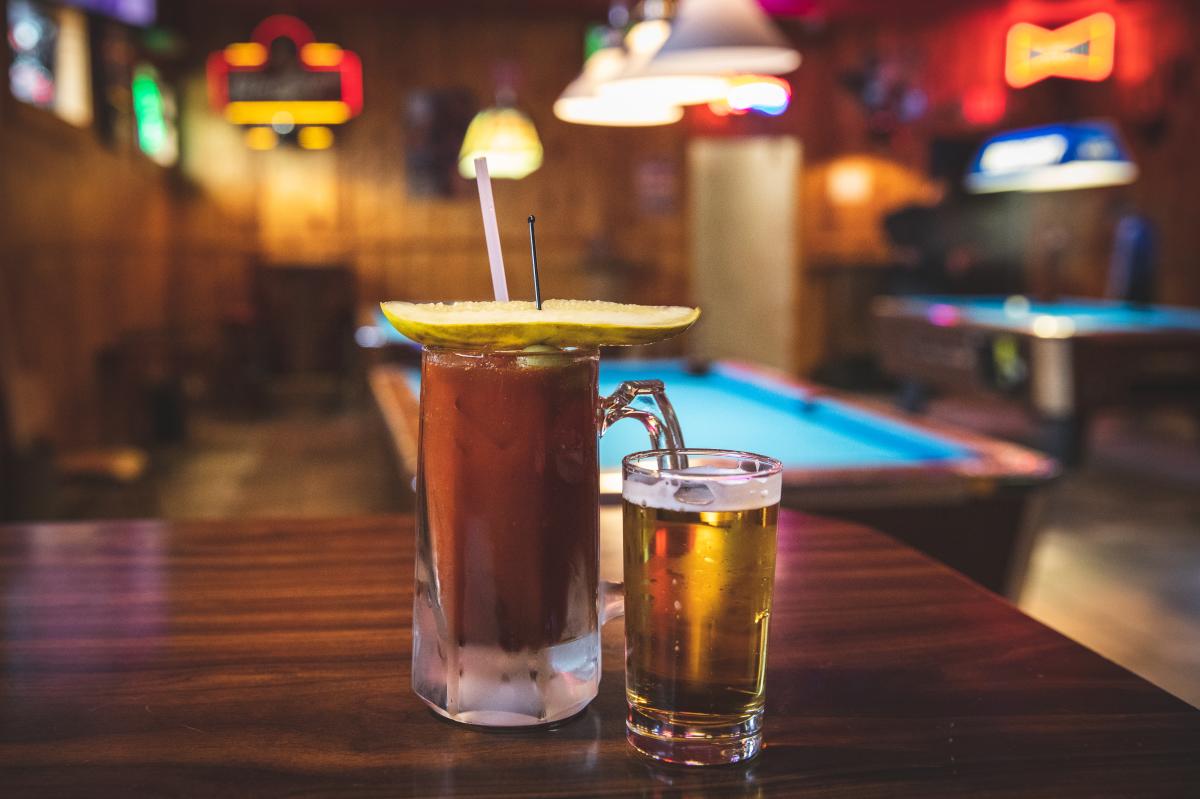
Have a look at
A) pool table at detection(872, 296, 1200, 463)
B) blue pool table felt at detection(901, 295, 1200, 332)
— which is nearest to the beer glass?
pool table at detection(872, 296, 1200, 463)

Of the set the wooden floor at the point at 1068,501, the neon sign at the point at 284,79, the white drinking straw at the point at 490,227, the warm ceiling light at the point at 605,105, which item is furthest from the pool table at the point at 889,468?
the neon sign at the point at 284,79

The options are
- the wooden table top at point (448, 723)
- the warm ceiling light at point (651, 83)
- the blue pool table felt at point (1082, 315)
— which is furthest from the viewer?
the blue pool table felt at point (1082, 315)

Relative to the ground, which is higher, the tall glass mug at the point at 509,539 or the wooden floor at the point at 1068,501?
the tall glass mug at the point at 509,539

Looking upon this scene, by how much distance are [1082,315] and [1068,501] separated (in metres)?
1.65

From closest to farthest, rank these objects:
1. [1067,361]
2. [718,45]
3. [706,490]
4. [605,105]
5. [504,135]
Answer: [706,490], [718,45], [605,105], [1067,361], [504,135]

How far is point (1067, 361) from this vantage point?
16.1 feet

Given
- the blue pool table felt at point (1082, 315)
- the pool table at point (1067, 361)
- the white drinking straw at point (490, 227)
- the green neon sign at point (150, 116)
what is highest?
the green neon sign at point (150, 116)

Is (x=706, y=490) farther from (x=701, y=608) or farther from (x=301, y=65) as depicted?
(x=301, y=65)

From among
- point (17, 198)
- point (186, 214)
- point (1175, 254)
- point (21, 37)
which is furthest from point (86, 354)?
point (1175, 254)

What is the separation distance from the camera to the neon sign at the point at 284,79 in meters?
7.68

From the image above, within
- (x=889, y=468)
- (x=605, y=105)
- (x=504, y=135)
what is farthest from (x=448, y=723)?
(x=504, y=135)

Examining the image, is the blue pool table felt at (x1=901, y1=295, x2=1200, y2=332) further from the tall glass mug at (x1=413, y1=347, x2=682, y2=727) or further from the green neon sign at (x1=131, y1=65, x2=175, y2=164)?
the green neon sign at (x1=131, y1=65, x2=175, y2=164)

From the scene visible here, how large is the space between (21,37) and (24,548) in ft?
15.3

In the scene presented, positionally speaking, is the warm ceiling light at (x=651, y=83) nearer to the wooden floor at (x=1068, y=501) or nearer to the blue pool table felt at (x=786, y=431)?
the blue pool table felt at (x=786, y=431)
